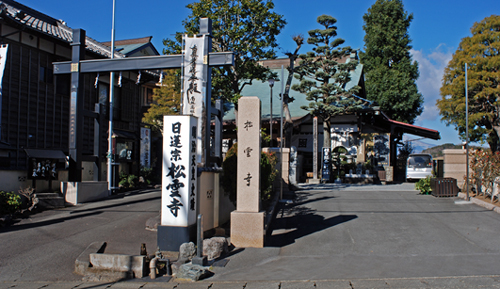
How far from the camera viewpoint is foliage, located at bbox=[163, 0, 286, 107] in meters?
18.4

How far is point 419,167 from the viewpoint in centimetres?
2470

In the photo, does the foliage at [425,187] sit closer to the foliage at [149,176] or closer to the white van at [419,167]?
the white van at [419,167]

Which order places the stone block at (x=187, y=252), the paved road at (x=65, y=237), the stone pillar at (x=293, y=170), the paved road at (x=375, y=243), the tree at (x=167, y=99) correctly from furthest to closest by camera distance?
1. the tree at (x=167, y=99)
2. the stone pillar at (x=293, y=170)
3. the stone block at (x=187, y=252)
4. the paved road at (x=65, y=237)
5. the paved road at (x=375, y=243)

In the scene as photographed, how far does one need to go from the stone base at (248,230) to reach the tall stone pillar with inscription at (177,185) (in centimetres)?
103

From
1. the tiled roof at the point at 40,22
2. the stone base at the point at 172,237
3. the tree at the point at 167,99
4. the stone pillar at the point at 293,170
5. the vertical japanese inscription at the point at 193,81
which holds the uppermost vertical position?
the tiled roof at the point at 40,22

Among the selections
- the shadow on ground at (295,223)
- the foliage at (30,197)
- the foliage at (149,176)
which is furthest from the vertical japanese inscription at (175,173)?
the foliage at (149,176)

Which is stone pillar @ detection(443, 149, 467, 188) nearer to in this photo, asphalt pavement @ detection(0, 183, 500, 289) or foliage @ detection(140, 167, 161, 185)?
asphalt pavement @ detection(0, 183, 500, 289)

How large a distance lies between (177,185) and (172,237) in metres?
1.13

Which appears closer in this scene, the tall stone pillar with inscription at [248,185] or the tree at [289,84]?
the tall stone pillar with inscription at [248,185]

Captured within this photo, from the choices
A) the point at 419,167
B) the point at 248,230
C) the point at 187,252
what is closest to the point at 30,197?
the point at 187,252

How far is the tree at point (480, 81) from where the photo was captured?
25.2 meters

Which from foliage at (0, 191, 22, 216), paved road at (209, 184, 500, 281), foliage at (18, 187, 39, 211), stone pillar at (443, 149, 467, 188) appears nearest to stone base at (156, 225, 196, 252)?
paved road at (209, 184, 500, 281)

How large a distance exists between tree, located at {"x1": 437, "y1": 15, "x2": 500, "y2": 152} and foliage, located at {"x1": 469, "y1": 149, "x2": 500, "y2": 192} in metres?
13.4

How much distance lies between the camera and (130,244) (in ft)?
28.9
